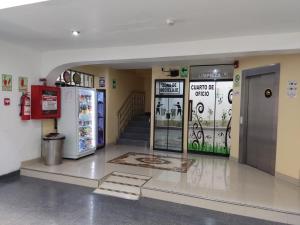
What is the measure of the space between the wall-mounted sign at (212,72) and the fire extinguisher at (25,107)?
4.32 metres

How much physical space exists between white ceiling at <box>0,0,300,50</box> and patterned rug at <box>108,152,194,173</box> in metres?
2.72

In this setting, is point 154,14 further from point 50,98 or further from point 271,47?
point 50,98

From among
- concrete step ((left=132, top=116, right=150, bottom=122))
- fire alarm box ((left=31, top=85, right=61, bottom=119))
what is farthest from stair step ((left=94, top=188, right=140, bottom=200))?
concrete step ((left=132, top=116, right=150, bottom=122))

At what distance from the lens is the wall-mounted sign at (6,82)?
442 centimetres

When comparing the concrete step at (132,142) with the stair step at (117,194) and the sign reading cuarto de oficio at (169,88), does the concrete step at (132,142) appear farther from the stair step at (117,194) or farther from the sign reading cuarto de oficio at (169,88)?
the stair step at (117,194)

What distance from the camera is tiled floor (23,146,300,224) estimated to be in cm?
348

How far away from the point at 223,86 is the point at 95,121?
3694mm

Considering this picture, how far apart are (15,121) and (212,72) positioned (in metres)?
5.04

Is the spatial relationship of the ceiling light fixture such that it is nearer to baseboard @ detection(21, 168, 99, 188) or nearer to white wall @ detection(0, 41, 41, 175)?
white wall @ detection(0, 41, 41, 175)

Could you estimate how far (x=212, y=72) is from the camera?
6.44 metres

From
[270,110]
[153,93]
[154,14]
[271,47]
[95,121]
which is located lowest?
[95,121]

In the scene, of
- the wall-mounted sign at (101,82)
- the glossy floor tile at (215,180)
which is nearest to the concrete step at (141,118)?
the wall-mounted sign at (101,82)

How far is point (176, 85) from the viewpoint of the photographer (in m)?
6.90

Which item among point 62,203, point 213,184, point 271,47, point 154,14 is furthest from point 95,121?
point 271,47
